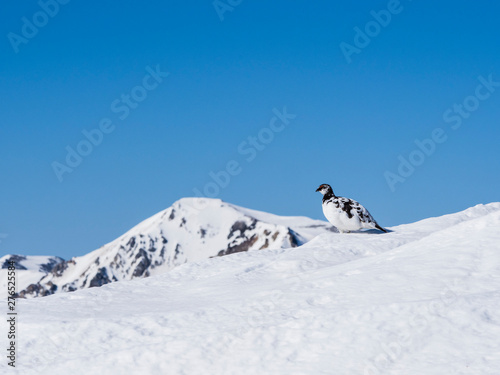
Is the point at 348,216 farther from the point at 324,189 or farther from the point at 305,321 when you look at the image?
the point at 305,321

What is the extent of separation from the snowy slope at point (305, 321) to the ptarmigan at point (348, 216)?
5.86 m

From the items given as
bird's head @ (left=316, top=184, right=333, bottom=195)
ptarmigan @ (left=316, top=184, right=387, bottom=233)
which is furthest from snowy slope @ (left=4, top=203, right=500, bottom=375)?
bird's head @ (left=316, top=184, right=333, bottom=195)

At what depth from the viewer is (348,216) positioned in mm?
22125

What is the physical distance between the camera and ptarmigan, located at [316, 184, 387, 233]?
22.1 meters

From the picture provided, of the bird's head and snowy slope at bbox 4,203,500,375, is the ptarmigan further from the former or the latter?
snowy slope at bbox 4,203,500,375

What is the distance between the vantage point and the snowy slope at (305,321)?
11.0m

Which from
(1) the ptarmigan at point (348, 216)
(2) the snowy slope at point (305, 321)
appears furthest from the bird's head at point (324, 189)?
(2) the snowy slope at point (305, 321)

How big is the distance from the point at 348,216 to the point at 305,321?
1050 centimetres

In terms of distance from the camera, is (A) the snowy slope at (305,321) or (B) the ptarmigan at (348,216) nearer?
(A) the snowy slope at (305,321)

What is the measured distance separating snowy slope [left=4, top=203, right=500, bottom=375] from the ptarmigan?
19.2 feet

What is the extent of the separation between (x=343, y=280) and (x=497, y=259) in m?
2.98

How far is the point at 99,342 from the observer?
12.5 metres

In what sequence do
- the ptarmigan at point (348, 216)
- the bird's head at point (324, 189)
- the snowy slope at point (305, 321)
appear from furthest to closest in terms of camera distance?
the bird's head at point (324, 189) → the ptarmigan at point (348, 216) → the snowy slope at point (305, 321)

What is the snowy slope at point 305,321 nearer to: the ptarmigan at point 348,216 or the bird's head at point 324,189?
the ptarmigan at point 348,216
